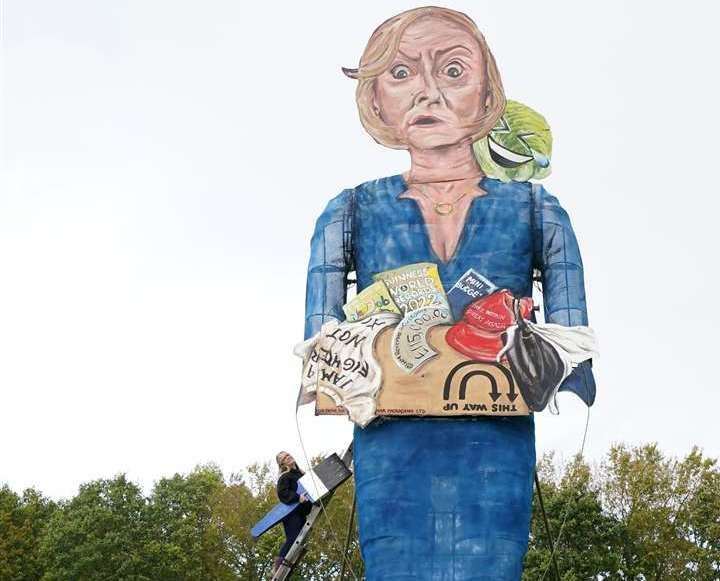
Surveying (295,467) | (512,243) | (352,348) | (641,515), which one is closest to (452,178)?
(512,243)

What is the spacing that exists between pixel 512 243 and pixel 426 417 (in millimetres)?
3568

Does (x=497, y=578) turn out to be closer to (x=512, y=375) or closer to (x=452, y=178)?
(x=512, y=375)

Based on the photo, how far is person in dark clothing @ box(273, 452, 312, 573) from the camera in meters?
21.5

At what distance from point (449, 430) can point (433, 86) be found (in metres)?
6.76

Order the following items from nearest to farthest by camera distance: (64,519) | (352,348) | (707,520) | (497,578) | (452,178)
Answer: (497,578), (352,348), (452,178), (707,520), (64,519)

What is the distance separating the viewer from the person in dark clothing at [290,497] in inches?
846

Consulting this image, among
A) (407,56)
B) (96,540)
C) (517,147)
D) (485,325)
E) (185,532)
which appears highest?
(407,56)

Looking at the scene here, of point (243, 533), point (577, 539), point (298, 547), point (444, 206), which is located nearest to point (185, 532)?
point (243, 533)

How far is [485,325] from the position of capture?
1986 cm

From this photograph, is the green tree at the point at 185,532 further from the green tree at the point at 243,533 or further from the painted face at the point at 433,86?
the painted face at the point at 433,86

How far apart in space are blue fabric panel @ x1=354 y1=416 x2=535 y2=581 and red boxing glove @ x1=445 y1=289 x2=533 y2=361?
→ 49.2 inches

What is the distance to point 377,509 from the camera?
1897 centimetres

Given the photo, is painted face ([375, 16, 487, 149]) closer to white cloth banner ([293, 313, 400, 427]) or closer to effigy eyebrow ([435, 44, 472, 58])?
effigy eyebrow ([435, 44, 472, 58])

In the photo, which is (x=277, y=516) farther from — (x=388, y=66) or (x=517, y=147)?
(x=388, y=66)
